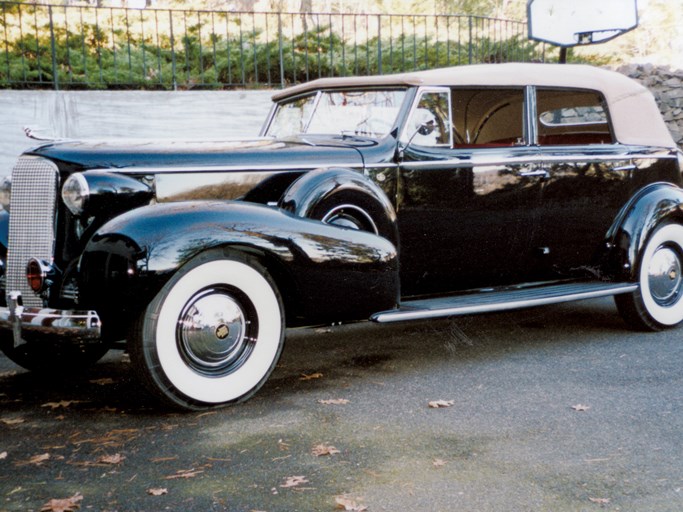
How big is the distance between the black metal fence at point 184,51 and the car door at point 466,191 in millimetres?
5312

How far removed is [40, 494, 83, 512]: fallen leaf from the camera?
2939 millimetres

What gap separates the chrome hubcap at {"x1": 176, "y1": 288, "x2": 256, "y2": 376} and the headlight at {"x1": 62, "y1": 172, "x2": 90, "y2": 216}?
81cm

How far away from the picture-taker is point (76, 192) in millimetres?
4223

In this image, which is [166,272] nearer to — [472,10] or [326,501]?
[326,501]

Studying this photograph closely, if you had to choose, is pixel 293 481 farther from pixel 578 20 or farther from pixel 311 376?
pixel 578 20

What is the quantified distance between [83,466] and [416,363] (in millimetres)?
2322

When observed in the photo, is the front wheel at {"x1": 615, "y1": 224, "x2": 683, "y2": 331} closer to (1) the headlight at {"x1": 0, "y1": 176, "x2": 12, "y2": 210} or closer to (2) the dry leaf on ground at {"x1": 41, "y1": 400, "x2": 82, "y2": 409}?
(2) the dry leaf on ground at {"x1": 41, "y1": 400, "x2": 82, "y2": 409}

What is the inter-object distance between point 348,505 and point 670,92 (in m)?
12.0

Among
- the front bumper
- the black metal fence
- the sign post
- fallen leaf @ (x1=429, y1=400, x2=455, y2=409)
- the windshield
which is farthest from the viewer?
the sign post

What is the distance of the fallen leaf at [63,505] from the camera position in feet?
9.64

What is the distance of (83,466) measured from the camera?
3.39m

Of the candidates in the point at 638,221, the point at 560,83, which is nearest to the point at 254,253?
the point at 560,83

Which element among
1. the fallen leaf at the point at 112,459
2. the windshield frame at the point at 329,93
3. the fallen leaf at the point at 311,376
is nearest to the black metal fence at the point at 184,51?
the windshield frame at the point at 329,93

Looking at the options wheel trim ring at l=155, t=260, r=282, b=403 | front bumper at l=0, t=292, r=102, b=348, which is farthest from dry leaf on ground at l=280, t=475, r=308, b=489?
front bumper at l=0, t=292, r=102, b=348
